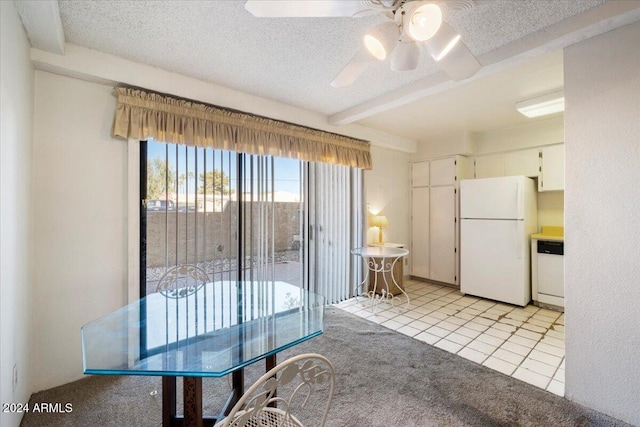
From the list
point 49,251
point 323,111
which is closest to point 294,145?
point 323,111

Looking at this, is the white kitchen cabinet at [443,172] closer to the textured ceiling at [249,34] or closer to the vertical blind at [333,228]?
the vertical blind at [333,228]

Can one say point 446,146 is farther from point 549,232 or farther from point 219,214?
point 219,214

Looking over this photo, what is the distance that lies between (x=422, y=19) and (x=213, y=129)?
2027mm

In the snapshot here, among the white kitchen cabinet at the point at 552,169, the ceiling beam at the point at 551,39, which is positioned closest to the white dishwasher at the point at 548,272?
the white kitchen cabinet at the point at 552,169

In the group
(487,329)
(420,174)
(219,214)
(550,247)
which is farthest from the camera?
(420,174)

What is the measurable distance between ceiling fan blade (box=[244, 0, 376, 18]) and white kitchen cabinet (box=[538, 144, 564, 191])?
3713 mm

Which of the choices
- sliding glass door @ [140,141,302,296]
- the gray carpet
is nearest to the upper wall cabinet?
sliding glass door @ [140,141,302,296]

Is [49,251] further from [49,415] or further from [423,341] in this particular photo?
[423,341]

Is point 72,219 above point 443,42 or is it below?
below

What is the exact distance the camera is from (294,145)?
323 cm

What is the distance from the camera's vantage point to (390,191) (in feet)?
15.2

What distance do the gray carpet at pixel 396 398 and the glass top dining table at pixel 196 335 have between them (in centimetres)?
60

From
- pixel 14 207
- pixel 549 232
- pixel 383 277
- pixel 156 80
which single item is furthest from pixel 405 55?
pixel 549 232

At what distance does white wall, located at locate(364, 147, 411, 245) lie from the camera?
4.33m
